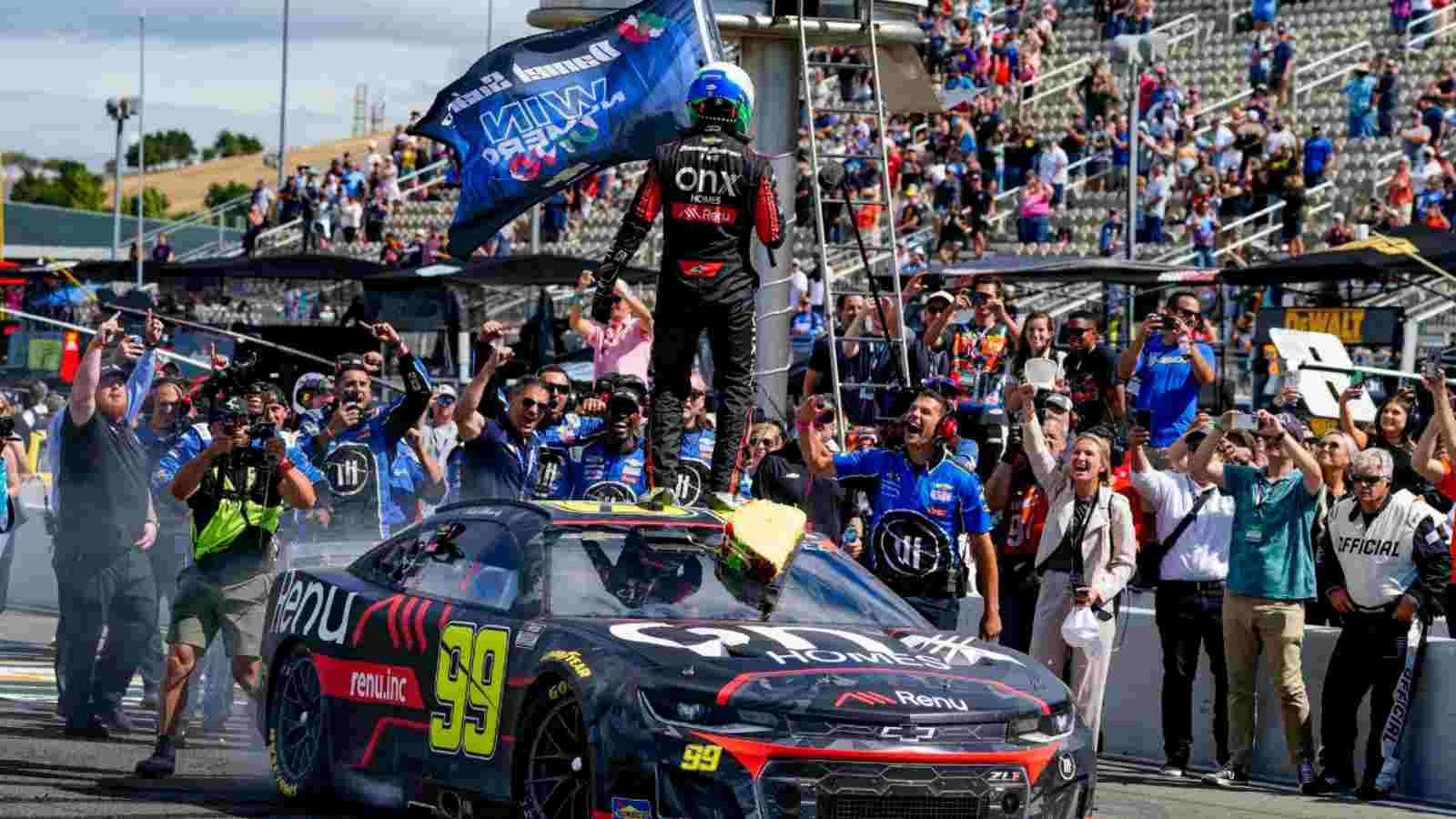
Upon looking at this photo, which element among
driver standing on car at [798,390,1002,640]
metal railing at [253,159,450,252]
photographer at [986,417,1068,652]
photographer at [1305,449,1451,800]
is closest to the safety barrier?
photographer at [1305,449,1451,800]

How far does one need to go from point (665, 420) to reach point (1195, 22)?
27094mm

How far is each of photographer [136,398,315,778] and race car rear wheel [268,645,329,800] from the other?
1080 millimetres

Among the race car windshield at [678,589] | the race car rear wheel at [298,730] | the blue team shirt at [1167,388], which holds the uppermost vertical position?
the blue team shirt at [1167,388]

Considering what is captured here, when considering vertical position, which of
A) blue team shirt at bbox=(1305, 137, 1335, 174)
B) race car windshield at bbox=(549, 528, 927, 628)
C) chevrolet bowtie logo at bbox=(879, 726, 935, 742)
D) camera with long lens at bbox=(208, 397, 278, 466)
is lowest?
chevrolet bowtie logo at bbox=(879, 726, 935, 742)

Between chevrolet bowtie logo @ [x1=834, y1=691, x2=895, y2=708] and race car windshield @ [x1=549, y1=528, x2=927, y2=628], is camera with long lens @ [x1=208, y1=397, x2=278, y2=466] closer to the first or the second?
race car windshield @ [x1=549, y1=528, x2=927, y2=628]

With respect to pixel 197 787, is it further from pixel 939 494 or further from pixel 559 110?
pixel 559 110

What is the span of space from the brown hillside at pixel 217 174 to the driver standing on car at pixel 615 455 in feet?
331

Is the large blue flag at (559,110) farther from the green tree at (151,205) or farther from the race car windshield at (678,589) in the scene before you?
the green tree at (151,205)

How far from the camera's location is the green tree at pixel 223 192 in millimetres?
115812

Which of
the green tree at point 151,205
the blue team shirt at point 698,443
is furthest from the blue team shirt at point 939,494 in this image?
the green tree at point 151,205

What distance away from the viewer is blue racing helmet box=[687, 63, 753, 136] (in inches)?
433

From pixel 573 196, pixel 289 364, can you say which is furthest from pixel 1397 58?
pixel 289 364

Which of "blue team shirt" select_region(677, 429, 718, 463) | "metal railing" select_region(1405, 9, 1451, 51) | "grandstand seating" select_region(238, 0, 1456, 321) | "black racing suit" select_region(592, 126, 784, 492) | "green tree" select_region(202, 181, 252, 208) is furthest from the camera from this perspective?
"green tree" select_region(202, 181, 252, 208)

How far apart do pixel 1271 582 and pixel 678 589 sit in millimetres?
4516
